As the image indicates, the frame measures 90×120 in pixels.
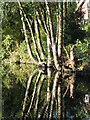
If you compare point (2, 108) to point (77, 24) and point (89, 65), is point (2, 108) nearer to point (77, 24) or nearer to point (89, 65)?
point (89, 65)

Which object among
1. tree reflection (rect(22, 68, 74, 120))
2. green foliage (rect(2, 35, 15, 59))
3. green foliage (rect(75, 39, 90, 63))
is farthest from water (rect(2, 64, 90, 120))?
green foliage (rect(2, 35, 15, 59))

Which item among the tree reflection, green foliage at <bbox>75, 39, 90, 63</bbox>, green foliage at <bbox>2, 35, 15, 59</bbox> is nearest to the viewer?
the tree reflection

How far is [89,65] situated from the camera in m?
9.65

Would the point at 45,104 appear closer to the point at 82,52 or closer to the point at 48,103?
the point at 48,103

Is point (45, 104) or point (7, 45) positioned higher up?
point (7, 45)

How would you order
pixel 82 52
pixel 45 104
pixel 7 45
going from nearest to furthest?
pixel 45 104, pixel 82 52, pixel 7 45

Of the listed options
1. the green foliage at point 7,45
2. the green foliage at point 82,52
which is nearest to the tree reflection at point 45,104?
the green foliage at point 82,52

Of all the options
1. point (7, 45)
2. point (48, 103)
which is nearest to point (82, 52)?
point (7, 45)

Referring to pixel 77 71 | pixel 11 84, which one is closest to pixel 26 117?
pixel 11 84

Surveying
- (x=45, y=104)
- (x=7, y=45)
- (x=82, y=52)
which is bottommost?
(x=45, y=104)

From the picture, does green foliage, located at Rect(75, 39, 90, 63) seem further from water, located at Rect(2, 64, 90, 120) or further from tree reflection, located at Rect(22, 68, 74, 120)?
tree reflection, located at Rect(22, 68, 74, 120)

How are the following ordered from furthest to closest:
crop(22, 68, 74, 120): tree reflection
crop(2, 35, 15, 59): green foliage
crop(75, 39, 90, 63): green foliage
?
crop(2, 35, 15, 59): green foliage → crop(75, 39, 90, 63): green foliage → crop(22, 68, 74, 120): tree reflection

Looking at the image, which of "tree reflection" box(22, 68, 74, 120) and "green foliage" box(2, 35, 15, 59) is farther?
"green foliage" box(2, 35, 15, 59)

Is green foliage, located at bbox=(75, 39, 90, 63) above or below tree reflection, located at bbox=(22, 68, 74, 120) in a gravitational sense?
above
